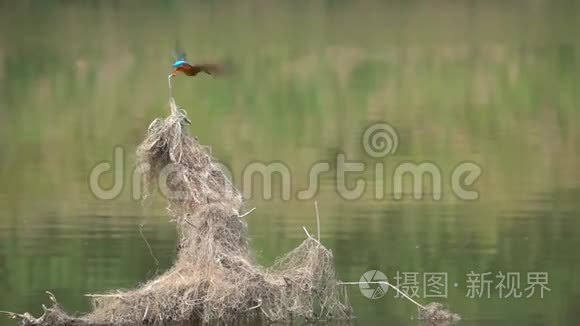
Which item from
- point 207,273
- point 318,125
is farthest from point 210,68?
point 318,125

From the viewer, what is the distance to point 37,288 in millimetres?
15328

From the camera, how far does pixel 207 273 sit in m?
13.3

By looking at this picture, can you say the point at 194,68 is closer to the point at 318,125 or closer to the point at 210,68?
the point at 210,68

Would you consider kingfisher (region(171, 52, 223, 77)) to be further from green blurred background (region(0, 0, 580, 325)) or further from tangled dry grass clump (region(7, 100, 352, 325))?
green blurred background (region(0, 0, 580, 325))

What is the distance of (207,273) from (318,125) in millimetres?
15518

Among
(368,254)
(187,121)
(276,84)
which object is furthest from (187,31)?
(187,121)

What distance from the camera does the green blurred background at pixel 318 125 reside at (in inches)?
662

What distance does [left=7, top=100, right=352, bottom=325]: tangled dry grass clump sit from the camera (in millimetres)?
13047

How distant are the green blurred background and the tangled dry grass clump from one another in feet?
2.21

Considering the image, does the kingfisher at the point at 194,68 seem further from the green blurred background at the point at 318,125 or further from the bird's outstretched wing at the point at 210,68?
the green blurred background at the point at 318,125

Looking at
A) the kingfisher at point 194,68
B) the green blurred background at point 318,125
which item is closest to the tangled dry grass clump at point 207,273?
the kingfisher at point 194,68

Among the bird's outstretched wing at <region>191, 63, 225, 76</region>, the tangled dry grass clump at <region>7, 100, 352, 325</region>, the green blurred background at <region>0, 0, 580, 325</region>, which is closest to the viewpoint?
the tangled dry grass clump at <region>7, 100, 352, 325</region>

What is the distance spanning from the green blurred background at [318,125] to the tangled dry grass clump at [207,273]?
67cm

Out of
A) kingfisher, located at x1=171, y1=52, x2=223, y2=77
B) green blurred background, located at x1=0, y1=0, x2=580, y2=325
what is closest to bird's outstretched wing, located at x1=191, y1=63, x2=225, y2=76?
kingfisher, located at x1=171, y1=52, x2=223, y2=77
